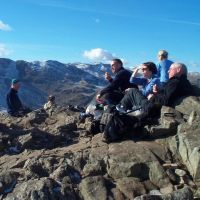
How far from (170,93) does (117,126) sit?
254cm

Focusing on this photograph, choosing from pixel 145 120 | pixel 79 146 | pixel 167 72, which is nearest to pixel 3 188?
pixel 79 146

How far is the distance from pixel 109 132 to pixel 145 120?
1520 millimetres

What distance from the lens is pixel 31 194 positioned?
10305 mm

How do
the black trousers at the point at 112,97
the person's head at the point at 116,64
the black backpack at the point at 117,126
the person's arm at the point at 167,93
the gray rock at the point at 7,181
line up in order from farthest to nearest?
the black trousers at the point at 112,97 → the person's head at the point at 116,64 → the person's arm at the point at 167,93 → the black backpack at the point at 117,126 → the gray rock at the point at 7,181

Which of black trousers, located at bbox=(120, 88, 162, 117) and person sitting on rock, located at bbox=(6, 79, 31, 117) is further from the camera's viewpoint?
person sitting on rock, located at bbox=(6, 79, 31, 117)

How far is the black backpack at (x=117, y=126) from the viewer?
13.6 m

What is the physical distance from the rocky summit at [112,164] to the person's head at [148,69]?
6.21ft

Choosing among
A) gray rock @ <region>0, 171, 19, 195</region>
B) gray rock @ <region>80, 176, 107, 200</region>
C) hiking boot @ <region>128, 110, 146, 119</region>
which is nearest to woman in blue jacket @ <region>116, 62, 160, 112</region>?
hiking boot @ <region>128, 110, 146, 119</region>

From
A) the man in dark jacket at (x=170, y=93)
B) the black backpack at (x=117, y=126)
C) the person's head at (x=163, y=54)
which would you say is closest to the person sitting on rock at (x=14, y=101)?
the person's head at (x=163, y=54)

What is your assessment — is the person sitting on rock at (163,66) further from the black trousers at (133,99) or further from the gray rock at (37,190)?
the gray rock at (37,190)

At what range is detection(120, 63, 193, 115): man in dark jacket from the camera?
14.6m

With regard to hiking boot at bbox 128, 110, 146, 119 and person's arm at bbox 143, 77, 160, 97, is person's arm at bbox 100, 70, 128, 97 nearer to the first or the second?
person's arm at bbox 143, 77, 160, 97

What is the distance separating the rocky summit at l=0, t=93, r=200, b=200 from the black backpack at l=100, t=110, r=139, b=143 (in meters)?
0.23

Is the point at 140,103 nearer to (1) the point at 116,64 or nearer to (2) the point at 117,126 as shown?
(2) the point at 117,126
